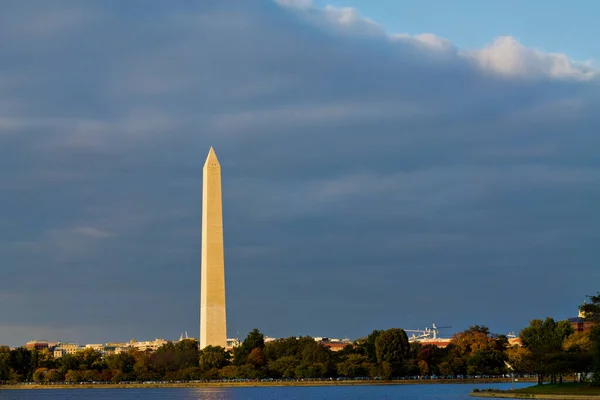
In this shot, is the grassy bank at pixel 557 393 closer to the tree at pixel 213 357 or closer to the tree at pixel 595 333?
the tree at pixel 595 333

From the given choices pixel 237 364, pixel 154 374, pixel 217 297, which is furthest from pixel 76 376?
pixel 217 297

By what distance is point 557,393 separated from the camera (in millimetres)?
71938

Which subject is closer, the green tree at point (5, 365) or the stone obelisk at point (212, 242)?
the stone obelisk at point (212, 242)

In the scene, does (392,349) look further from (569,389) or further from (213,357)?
(569,389)

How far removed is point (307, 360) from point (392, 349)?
10644mm

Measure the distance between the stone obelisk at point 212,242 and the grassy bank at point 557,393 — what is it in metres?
41.2

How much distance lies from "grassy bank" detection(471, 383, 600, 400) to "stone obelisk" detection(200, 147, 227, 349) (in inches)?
1624

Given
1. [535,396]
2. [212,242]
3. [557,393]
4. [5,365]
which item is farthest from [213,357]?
[557,393]

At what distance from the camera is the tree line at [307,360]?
406 ft

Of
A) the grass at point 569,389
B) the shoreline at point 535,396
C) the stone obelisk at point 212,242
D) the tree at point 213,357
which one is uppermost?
the stone obelisk at point 212,242

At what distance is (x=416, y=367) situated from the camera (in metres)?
125

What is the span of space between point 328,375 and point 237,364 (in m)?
11.5

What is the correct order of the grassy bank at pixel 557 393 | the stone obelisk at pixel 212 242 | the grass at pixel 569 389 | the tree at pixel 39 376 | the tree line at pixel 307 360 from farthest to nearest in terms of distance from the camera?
the tree at pixel 39 376
the tree line at pixel 307 360
the stone obelisk at pixel 212 242
the grass at pixel 569 389
the grassy bank at pixel 557 393

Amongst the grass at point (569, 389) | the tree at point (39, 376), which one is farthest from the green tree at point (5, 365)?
the grass at point (569, 389)
